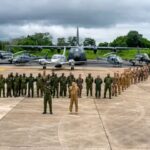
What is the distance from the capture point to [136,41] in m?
128

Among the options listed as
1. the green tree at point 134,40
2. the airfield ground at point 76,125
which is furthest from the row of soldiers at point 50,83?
the green tree at point 134,40

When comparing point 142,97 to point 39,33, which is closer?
point 142,97

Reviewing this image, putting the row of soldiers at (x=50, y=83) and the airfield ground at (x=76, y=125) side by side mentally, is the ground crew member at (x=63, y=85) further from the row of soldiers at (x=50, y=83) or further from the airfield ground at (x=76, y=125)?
the airfield ground at (x=76, y=125)

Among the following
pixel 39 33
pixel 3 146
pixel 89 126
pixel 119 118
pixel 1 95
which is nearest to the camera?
pixel 3 146

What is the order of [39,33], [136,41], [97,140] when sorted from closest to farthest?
[97,140], [136,41], [39,33]

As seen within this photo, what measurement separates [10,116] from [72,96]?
2625mm

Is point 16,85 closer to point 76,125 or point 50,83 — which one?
point 50,83

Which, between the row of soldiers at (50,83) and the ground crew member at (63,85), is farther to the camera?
the ground crew member at (63,85)

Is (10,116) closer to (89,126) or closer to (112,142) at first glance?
(89,126)

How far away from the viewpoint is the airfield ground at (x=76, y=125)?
39.9 ft

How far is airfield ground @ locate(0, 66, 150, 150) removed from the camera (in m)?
12.2

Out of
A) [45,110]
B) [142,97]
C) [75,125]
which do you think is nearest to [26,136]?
[75,125]

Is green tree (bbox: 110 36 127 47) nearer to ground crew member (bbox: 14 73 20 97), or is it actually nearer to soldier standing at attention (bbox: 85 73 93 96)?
soldier standing at attention (bbox: 85 73 93 96)

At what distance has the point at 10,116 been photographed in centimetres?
1681
